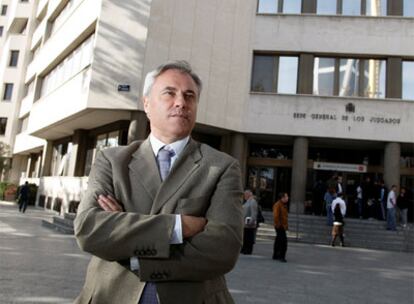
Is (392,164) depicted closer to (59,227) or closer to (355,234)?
→ (355,234)

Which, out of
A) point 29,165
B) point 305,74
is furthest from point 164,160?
point 29,165

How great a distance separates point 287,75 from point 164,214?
20.7 meters

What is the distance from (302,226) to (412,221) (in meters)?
7.63

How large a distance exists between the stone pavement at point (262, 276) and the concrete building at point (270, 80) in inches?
341

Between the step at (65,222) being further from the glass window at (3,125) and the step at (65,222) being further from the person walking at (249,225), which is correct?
the glass window at (3,125)

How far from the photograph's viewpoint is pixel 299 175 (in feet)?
65.9

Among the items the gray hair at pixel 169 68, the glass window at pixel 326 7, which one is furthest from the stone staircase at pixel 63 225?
the glass window at pixel 326 7

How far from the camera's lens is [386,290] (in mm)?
7402

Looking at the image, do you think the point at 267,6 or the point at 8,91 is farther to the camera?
the point at 8,91

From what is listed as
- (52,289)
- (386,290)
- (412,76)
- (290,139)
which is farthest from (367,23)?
(52,289)

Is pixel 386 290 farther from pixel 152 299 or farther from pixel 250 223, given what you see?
pixel 152 299

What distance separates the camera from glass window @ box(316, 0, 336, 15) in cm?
2153

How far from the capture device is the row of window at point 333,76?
67.9ft

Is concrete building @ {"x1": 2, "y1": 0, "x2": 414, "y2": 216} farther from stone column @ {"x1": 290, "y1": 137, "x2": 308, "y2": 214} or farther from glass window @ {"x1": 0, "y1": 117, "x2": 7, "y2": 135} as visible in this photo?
glass window @ {"x1": 0, "y1": 117, "x2": 7, "y2": 135}
